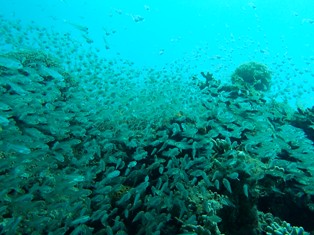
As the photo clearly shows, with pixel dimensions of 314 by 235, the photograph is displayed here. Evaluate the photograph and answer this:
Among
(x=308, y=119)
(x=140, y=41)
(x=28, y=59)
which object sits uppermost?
(x=140, y=41)

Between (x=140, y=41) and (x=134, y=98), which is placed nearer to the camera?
(x=134, y=98)

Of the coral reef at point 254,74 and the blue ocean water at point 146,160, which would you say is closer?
the blue ocean water at point 146,160

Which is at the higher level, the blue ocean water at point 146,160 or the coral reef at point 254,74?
the coral reef at point 254,74

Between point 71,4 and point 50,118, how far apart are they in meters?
145

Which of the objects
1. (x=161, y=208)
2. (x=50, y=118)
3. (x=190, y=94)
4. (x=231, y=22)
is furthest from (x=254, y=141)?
(x=231, y=22)

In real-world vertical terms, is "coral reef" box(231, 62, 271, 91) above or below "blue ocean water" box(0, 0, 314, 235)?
above

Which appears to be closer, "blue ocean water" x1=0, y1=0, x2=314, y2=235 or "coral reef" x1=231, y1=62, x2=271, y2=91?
"blue ocean water" x1=0, y1=0, x2=314, y2=235

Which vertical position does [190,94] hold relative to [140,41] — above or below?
below

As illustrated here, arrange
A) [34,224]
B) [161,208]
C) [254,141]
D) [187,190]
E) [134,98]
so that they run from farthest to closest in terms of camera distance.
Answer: [134,98] → [254,141] → [187,190] → [161,208] → [34,224]

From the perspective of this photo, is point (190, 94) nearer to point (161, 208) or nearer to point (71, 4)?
point (161, 208)

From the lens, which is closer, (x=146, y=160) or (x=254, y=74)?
(x=146, y=160)

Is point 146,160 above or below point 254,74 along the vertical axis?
below

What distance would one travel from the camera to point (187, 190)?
19.2 ft

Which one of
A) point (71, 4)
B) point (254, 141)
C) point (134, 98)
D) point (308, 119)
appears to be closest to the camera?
point (254, 141)
